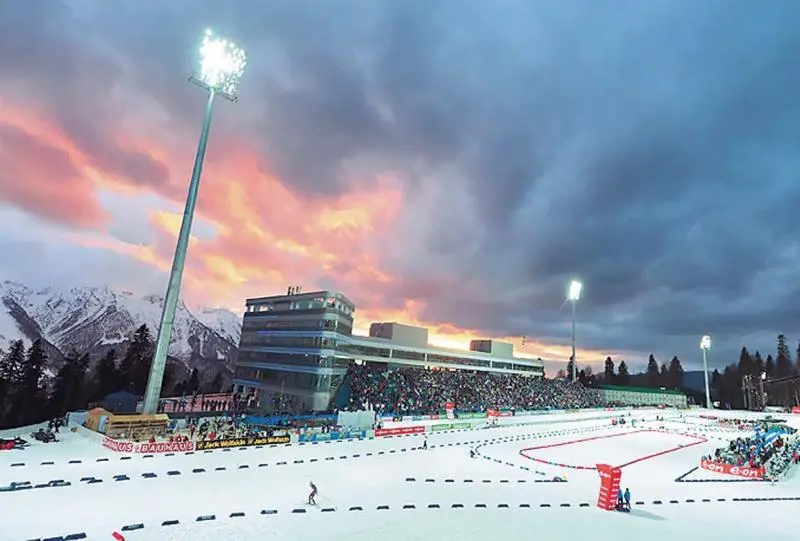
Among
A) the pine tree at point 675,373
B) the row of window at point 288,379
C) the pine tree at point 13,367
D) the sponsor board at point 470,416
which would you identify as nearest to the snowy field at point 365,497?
the sponsor board at point 470,416

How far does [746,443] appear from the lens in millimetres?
42156

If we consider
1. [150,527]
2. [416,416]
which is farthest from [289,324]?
[150,527]

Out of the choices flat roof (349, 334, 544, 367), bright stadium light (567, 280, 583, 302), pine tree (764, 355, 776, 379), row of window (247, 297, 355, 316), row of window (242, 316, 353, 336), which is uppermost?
bright stadium light (567, 280, 583, 302)

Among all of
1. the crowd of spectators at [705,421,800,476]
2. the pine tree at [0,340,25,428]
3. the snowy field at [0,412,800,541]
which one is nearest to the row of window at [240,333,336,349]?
the snowy field at [0,412,800,541]

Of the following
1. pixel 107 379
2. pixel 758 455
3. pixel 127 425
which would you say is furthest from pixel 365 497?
pixel 107 379

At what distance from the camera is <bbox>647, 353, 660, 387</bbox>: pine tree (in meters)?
190

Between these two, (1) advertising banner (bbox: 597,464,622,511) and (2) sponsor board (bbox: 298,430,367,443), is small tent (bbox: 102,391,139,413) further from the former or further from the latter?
(1) advertising banner (bbox: 597,464,622,511)

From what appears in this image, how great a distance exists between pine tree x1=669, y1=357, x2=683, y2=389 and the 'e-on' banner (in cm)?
19398

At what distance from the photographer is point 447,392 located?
7569cm

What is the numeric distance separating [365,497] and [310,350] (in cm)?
4644

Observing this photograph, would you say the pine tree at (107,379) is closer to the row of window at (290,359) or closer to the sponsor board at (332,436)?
the row of window at (290,359)

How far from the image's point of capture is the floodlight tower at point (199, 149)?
3950 centimetres

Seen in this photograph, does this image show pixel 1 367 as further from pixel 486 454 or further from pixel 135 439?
pixel 486 454

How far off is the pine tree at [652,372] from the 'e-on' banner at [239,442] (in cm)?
19571
